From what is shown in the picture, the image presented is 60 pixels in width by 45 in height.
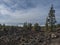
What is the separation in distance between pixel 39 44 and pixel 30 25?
48.3 metres

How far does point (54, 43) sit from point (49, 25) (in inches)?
1206

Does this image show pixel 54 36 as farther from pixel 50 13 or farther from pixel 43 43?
pixel 50 13

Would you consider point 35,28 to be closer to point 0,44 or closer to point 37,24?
point 37,24

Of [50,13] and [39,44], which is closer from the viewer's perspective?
[39,44]

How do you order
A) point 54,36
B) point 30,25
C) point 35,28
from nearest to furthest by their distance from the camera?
point 54,36
point 35,28
point 30,25

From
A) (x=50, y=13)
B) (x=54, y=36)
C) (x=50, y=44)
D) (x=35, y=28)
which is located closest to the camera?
(x=50, y=44)

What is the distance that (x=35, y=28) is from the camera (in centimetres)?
8056

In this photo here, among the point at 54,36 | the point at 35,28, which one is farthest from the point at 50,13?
the point at 54,36

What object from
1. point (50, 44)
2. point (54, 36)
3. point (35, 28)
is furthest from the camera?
point (35, 28)

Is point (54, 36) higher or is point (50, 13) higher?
point (50, 13)

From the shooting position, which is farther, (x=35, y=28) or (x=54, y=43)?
(x=35, y=28)

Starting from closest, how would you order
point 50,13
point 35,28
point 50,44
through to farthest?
1. point 50,44
2. point 50,13
3. point 35,28

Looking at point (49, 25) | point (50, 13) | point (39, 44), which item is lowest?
point (39, 44)

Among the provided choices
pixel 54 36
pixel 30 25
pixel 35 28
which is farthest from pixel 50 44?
pixel 30 25
